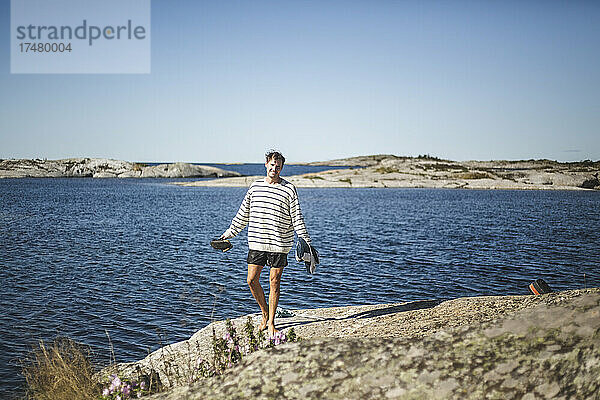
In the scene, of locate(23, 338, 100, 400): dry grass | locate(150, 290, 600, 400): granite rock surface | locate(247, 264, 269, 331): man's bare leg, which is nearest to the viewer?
locate(150, 290, 600, 400): granite rock surface

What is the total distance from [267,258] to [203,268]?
10.3 m

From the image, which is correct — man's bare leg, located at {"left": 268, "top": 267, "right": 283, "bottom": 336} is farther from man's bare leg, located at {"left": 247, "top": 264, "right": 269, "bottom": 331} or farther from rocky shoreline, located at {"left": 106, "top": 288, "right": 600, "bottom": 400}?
rocky shoreline, located at {"left": 106, "top": 288, "right": 600, "bottom": 400}

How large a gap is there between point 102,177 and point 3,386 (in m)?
104

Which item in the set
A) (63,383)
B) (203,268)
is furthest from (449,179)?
(63,383)

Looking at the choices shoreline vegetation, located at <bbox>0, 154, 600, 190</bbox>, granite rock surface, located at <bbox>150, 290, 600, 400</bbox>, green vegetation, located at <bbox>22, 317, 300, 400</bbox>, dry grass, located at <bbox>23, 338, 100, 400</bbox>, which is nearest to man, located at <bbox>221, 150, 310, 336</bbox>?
green vegetation, located at <bbox>22, 317, 300, 400</bbox>

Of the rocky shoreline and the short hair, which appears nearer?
the rocky shoreline

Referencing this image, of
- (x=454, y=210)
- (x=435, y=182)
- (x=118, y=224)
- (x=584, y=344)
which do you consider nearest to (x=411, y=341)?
(x=584, y=344)

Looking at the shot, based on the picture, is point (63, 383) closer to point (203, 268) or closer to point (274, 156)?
point (274, 156)

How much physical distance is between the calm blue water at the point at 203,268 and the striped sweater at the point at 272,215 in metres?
3.61

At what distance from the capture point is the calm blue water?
11.4 m

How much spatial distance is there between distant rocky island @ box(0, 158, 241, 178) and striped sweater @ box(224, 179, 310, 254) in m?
101

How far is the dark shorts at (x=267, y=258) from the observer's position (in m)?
7.66

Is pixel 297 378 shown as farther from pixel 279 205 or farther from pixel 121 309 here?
pixel 121 309

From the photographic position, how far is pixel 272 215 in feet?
24.7
